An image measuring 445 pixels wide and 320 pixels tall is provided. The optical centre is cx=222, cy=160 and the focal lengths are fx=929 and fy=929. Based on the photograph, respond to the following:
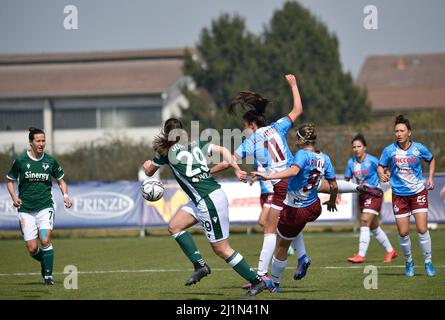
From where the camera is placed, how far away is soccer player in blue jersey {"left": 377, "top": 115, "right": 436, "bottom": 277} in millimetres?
14109

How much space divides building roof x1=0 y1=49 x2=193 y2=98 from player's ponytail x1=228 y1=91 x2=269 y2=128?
2002 inches

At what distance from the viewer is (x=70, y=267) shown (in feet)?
55.6

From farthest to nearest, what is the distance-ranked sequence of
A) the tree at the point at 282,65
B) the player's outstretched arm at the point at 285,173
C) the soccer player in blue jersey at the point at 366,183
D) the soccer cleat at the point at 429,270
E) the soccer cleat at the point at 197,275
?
the tree at the point at 282,65 → the soccer player in blue jersey at the point at 366,183 → the soccer cleat at the point at 429,270 → the soccer cleat at the point at 197,275 → the player's outstretched arm at the point at 285,173

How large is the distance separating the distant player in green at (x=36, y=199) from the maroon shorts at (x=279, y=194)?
3.36 metres

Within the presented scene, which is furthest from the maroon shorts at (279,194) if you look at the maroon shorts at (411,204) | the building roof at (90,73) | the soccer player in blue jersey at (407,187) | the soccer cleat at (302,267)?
the building roof at (90,73)

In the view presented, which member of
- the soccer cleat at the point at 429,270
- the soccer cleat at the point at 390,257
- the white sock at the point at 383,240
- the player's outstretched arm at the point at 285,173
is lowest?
the soccer cleat at the point at 390,257

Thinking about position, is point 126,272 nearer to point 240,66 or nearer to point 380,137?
point 380,137

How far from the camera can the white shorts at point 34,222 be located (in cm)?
1400

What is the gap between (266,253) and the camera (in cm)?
1224

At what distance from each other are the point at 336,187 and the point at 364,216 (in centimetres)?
525

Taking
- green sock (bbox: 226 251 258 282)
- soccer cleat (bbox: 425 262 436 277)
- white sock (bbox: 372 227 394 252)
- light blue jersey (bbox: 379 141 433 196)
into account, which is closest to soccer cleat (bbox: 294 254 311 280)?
green sock (bbox: 226 251 258 282)

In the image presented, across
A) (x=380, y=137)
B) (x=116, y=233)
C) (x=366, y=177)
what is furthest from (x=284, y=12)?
(x=366, y=177)

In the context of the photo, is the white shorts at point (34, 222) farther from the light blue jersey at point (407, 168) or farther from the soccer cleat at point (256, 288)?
the light blue jersey at point (407, 168)
